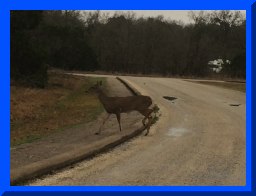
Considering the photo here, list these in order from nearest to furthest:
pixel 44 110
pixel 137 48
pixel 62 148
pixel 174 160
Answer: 1. pixel 174 160
2. pixel 62 148
3. pixel 44 110
4. pixel 137 48

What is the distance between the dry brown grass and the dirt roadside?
75 centimetres

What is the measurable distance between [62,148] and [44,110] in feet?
21.4

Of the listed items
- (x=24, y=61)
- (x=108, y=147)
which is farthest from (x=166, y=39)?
(x=108, y=147)

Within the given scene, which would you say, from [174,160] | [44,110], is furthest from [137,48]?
[174,160]

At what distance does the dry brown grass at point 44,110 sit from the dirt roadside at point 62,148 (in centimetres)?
75

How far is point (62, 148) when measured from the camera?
7.32m

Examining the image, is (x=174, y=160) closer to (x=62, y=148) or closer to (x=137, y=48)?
(x=62, y=148)

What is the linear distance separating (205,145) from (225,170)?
199cm

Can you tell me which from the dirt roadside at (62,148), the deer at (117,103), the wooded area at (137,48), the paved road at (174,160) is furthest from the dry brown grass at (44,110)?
the wooded area at (137,48)

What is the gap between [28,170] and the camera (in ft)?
17.5

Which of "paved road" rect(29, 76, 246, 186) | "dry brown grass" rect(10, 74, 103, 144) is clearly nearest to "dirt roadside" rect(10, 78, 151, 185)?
"paved road" rect(29, 76, 246, 186)

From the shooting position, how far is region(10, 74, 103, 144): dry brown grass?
10.2 m

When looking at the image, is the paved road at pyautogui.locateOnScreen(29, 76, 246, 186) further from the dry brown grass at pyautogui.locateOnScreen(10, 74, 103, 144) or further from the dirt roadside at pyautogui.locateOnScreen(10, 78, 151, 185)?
the dry brown grass at pyautogui.locateOnScreen(10, 74, 103, 144)

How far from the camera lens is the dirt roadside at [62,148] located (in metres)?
5.54
